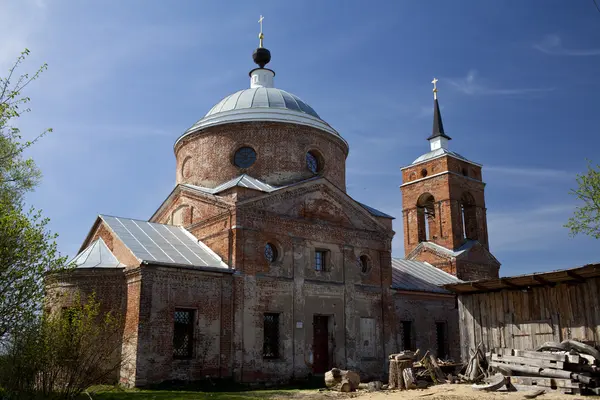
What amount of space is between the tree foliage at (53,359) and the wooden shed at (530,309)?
1096 cm

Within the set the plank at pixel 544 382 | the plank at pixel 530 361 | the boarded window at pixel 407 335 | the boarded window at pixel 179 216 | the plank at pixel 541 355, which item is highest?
the boarded window at pixel 179 216

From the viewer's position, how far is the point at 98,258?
18766 mm

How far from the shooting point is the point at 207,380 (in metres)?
17.5

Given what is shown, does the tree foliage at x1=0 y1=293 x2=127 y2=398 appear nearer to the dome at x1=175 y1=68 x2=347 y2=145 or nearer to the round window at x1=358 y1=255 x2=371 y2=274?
the round window at x1=358 y1=255 x2=371 y2=274

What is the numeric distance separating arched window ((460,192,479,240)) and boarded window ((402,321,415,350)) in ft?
28.7

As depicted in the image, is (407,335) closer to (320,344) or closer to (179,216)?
(320,344)

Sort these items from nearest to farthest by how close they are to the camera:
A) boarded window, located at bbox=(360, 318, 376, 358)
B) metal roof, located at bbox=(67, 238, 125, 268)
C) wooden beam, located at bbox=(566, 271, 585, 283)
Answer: wooden beam, located at bbox=(566, 271, 585, 283)
metal roof, located at bbox=(67, 238, 125, 268)
boarded window, located at bbox=(360, 318, 376, 358)

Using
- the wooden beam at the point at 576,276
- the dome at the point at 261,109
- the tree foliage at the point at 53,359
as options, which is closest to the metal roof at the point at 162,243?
the dome at the point at 261,109

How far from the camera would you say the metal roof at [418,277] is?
82.0 ft

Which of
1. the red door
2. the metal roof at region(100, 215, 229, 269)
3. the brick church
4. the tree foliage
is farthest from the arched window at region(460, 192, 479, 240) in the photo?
the tree foliage

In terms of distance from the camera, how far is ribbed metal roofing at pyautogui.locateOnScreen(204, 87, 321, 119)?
2430cm

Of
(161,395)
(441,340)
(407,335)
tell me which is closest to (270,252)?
(161,395)

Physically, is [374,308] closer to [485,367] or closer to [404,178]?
[485,367]

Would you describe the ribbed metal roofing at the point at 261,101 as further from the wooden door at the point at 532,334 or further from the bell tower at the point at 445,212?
the wooden door at the point at 532,334
